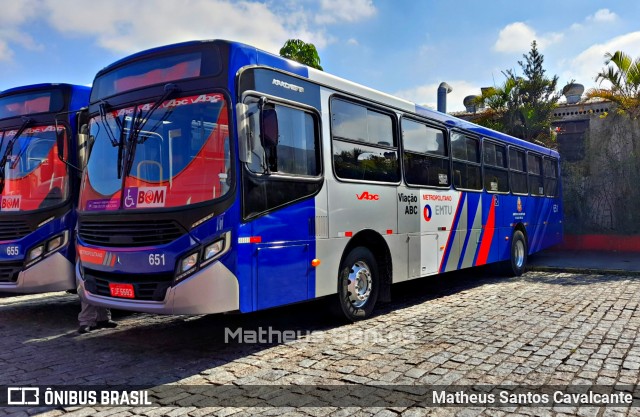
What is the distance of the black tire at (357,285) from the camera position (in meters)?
6.36

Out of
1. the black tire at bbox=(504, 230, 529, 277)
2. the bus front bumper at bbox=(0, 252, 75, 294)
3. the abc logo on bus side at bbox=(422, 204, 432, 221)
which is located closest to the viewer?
the bus front bumper at bbox=(0, 252, 75, 294)

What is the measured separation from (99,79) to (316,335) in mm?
4087

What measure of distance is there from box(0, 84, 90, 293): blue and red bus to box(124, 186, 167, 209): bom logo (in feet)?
6.31

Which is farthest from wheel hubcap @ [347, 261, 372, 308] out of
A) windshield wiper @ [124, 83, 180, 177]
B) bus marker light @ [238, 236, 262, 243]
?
windshield wiper @ [124, 83, 180, 177]

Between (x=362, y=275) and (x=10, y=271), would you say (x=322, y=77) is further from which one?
(x=10, y=271)

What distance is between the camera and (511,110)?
18.9m

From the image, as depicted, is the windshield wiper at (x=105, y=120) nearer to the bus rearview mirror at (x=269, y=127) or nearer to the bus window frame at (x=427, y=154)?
the bus rearview mirror at (x=269, y=127)

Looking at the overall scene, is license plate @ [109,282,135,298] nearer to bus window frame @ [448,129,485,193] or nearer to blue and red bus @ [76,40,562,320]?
blue and red bus @ [76,40,562,320]

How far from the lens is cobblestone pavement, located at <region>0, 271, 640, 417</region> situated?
439cm

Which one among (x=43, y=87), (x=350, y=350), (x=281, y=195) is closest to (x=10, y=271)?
(x=43, y=87)

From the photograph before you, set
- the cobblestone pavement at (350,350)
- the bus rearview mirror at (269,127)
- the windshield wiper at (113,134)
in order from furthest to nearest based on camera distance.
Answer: the windshield wiper at (113,134), the bus rearview mirror at (269,127), the cobblestone pavement at (350,350)

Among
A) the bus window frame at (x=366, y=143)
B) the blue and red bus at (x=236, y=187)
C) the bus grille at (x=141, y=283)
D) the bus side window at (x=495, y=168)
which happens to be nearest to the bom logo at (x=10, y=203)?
the blue and red bus at (x=236, y=187)

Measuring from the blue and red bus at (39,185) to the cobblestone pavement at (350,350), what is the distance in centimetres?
83

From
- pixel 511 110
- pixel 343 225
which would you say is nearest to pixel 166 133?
pixel 343 225
